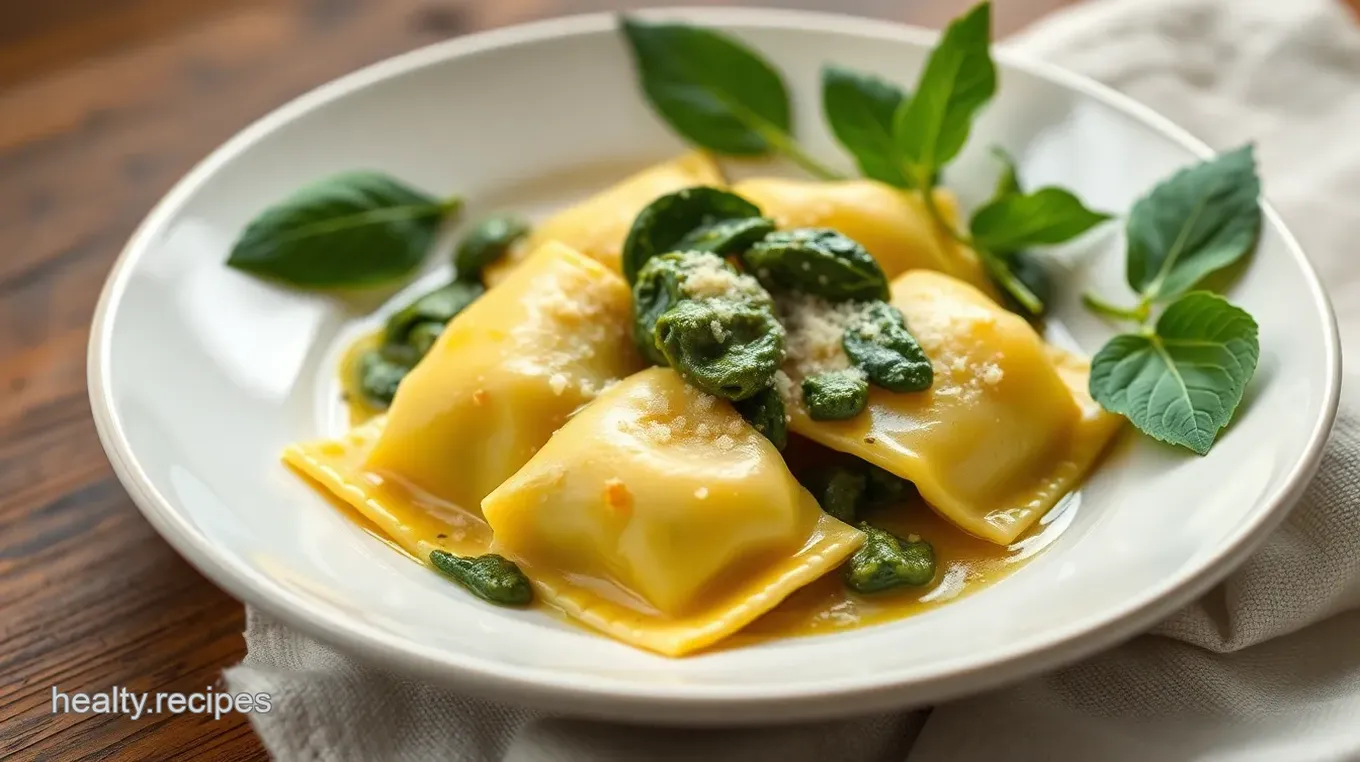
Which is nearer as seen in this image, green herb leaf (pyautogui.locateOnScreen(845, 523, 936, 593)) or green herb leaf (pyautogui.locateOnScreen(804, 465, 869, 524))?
green herb leaf (pyautogui.locateOnScreen(845, 523, 936, 593))

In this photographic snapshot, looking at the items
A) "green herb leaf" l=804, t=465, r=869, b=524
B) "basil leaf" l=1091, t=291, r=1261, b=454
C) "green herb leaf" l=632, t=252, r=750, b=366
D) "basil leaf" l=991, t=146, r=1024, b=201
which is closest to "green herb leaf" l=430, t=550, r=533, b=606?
"green herb leaf" l=632, t=252, r=750, b=366

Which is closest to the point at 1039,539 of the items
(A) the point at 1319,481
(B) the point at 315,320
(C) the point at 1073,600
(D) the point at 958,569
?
(D) the point at 958,569

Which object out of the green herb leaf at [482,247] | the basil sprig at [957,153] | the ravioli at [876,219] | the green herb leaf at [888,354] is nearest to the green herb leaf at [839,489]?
the green herb leaf at [888,354]

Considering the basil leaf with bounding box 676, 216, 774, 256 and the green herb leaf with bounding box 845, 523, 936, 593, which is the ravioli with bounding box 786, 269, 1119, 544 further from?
the basil leaf with bounding box 676, 216, 774, 256

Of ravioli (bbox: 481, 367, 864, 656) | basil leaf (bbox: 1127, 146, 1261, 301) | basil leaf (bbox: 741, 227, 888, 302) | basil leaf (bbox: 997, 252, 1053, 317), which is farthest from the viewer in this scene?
basil leaf (bbox: 997, 252, 1053, 317)

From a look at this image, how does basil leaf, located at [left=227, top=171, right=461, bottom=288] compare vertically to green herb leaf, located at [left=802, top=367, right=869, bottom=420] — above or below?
below

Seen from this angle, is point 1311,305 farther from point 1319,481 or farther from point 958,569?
point 958,569

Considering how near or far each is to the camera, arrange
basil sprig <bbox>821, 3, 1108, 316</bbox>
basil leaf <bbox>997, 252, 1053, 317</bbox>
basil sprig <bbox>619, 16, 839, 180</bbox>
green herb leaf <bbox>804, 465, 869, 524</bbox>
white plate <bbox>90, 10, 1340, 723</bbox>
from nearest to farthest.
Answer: white plate <bbox>90, 10, 1340, 723</bbox> → green herb leaf <bbox>804, 465, 869, 524</bbox> → basil sprig <bbox>821, 3, 1108, 316</bbox> → basil leaf <bbox>997, 252, 1053, 317</bbox> → basil sprig <bbox>619, 16, 839, 180</bbox>

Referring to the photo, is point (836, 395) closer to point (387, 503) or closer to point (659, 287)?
point (659, 287)
